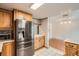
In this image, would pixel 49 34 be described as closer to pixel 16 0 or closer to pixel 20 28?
pixel 20 28

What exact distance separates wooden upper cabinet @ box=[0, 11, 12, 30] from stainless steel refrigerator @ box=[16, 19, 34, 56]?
0.34m

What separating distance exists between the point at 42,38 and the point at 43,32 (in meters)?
0.48

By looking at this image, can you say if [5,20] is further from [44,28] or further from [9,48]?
[44,28]

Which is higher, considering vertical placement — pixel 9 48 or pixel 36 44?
pixel 9 48

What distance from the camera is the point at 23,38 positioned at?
2857mm

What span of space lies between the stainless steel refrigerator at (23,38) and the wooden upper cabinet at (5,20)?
0.34 meters

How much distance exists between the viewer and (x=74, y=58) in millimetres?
577

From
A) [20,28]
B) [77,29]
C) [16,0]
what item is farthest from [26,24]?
[16,0]

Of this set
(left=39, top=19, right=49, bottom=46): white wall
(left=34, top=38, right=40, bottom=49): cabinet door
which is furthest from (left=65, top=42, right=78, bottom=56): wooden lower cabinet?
(left=39, top=19, right=49, bottom=46): white wall

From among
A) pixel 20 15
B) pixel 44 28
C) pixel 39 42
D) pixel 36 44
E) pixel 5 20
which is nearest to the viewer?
pixel 5 20

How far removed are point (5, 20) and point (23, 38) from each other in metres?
0.82

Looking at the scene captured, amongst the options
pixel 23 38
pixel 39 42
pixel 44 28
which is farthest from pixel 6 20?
pixel 44 28

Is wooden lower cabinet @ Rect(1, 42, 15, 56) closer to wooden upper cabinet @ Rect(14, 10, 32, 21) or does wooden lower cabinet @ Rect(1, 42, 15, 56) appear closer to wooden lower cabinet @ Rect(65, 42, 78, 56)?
wooden upper cabinet @ Rect(14, 10, 32, 21)

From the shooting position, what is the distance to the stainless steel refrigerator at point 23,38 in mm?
2713
